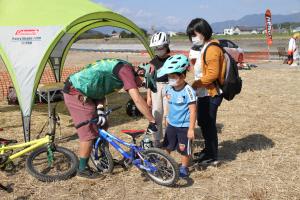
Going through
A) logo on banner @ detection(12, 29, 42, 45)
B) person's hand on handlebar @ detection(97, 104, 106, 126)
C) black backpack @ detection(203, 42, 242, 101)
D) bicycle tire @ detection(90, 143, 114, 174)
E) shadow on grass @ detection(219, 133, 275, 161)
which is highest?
logo on banner @ detection(12, 29, 42, 45)

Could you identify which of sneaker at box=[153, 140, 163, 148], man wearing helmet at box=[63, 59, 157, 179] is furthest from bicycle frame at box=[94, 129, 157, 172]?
sneaker at box=[153, 140, 163, 148]

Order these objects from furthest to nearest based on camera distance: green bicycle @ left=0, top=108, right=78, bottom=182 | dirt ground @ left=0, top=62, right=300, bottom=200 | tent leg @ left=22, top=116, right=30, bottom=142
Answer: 1. tent leg @ left=22, top=116, right=30, bottom=142
2. green bicycle @ left=0, top=108, right=78, bottom=182
3. dirt ground @ left=0, top=62, right=300, bottom=200

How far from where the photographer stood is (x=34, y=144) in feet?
15.7

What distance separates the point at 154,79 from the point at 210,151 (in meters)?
1.27

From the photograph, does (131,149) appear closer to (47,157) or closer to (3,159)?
(47,157)

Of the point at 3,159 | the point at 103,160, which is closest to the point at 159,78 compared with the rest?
the point at 103,160

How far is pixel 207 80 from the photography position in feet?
15.4

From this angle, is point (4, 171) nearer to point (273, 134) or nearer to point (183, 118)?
point (183, 118)

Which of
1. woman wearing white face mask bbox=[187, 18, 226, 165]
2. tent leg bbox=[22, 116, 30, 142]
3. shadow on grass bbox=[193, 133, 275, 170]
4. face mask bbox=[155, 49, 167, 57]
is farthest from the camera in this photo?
tent leg bbox=[22, 116, 30, 142]

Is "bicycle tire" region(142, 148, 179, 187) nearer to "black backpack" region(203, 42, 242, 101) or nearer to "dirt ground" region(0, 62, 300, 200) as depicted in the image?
"dirt ground" region(0, 62, 300, 200)

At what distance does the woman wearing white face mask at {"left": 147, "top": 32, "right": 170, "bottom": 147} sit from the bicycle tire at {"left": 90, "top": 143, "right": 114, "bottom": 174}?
2.91 ft

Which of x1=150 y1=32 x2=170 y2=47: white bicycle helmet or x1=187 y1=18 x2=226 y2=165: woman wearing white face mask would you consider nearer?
x1=187 y1=18 x2=226 y2=165: woman wearing white face mask

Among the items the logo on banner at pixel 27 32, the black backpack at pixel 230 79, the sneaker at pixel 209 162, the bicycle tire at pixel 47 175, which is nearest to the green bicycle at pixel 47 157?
the bicycle tire at pixel 47 175

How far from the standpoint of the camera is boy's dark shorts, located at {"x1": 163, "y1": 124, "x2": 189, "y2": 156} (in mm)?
4605
